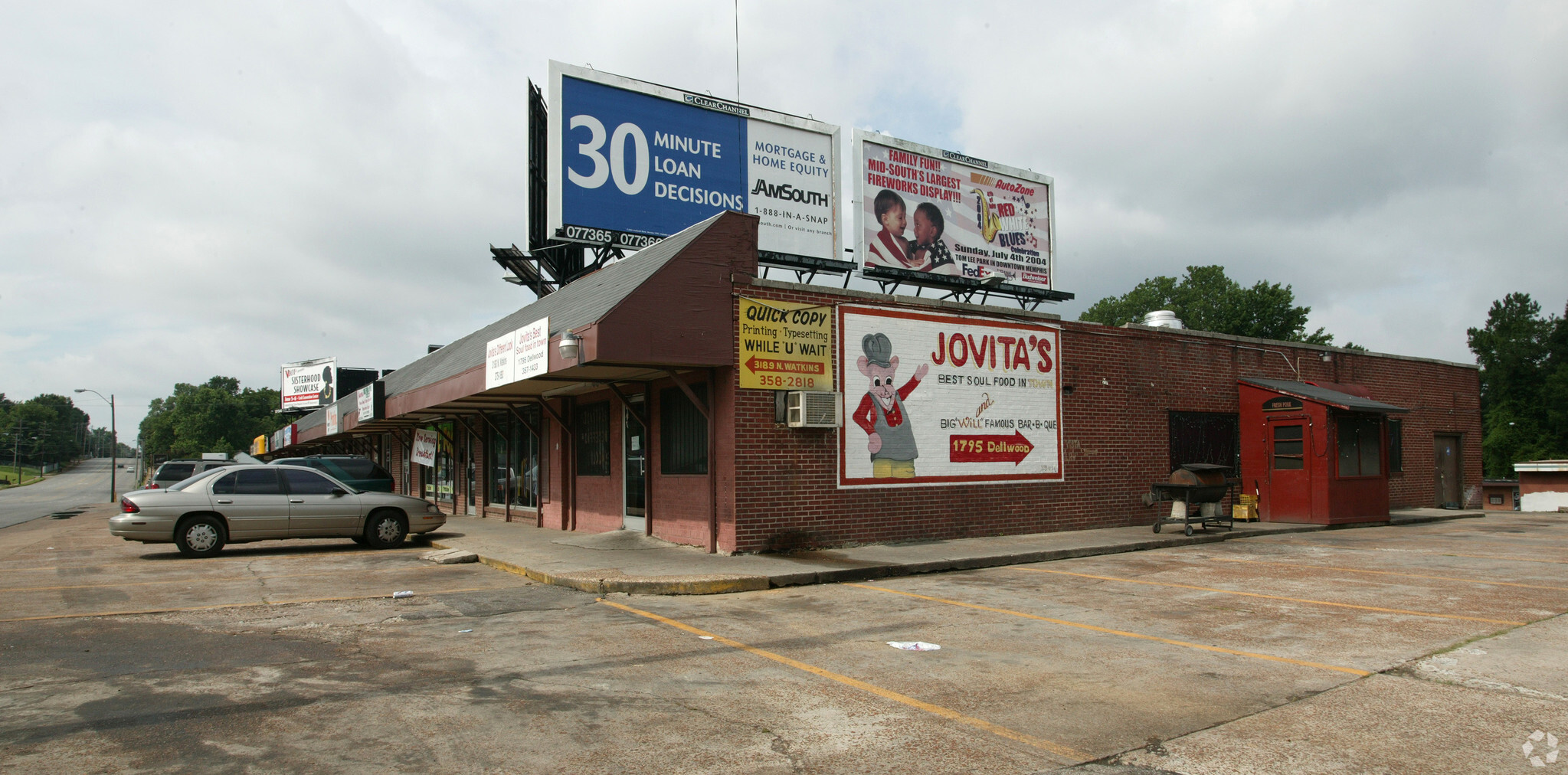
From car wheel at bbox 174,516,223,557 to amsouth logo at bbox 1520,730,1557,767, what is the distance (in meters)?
16.3

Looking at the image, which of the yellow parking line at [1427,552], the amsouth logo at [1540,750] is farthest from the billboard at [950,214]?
the amsouth logo at [1540,750]

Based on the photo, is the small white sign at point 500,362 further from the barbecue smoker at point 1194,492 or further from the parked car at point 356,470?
the barbecue smoker at point 1194,492

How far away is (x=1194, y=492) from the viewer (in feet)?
52.6

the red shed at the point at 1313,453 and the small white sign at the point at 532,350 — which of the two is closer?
the small white sign at the point at 532,350

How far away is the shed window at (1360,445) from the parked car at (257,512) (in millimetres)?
18172

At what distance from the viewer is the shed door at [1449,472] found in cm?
2403

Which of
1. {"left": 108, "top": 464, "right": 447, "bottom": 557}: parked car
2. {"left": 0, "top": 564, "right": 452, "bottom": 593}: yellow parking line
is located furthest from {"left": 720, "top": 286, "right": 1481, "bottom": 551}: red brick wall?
{"left": 108, "top": 464, "right": 447, "bottom": 557}: parked car

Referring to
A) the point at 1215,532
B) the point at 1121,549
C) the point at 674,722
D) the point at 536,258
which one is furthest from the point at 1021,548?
the point at 536,258

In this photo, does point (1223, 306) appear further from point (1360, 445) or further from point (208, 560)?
point (208, 560)

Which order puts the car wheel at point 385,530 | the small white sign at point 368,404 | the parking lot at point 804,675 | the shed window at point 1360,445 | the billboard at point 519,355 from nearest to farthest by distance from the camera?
the parking lot at point 804,675 → the billboard at point 519,355 → the car wheel at point 385,530 → the shed window at point 1360,445 → the small white sign at point 368,404

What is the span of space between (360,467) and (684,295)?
46.6 ft

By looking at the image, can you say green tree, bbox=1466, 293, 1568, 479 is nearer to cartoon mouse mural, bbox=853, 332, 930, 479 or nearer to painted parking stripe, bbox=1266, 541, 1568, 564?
painted parking stripe, bbox=1266, 541, 1568, 564

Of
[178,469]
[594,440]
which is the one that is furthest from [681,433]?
[178,469]

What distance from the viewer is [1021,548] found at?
46.2ft
